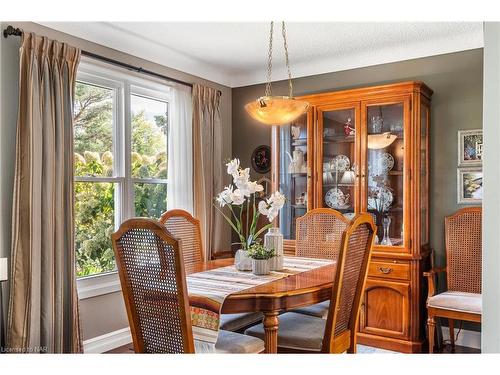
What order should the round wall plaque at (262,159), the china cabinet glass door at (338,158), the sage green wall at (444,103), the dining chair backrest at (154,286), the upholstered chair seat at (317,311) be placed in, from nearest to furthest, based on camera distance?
the dining chair backrest at (154,286)
the upholstered chair seat at (317,311)
the sage green wall at (444,103)
the china cabinet glass door at (338,158)
the round wall plaque at (262,159)

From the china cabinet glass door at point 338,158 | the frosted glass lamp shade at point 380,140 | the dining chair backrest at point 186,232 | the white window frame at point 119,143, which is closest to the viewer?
the dining chair backrest at point 186,232

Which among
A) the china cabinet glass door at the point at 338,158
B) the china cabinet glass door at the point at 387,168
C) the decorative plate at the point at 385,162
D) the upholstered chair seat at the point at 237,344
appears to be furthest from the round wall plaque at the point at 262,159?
the upholstered chair seat at the point at 237,344

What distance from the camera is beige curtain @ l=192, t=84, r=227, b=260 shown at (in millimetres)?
4070

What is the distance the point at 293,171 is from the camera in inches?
159

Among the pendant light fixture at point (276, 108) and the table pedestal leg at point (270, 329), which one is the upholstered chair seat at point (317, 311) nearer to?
the table pedestal leg at point (270, 329)

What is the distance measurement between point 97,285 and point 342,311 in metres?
1.89

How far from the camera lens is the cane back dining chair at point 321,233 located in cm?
322

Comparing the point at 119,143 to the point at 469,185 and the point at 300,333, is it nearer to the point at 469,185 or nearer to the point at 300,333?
the point at 300,333

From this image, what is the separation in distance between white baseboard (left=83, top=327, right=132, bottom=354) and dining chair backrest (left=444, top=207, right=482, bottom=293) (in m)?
2.53

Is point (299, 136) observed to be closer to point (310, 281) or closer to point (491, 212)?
point (310, 281)

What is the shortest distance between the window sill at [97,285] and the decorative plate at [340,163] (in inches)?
78.6

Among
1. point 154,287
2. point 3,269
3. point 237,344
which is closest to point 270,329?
point 237,344
